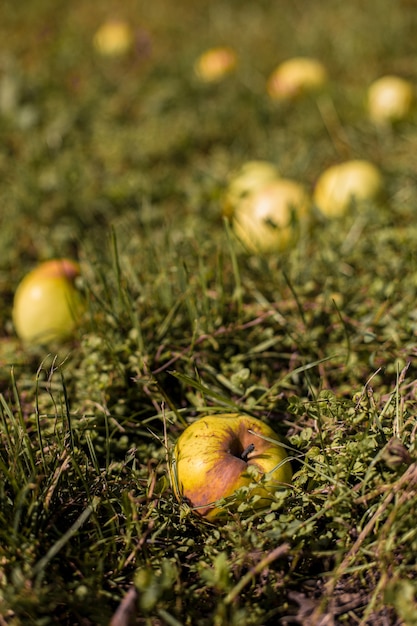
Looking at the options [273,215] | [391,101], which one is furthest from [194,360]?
[391,101]

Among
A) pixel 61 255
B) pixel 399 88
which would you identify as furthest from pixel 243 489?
pixel 399 88

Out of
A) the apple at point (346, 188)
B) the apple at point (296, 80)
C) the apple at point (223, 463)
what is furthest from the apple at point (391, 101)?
the apple at point (223, 463)

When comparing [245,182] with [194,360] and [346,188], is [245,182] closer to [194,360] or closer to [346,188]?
[346,188]

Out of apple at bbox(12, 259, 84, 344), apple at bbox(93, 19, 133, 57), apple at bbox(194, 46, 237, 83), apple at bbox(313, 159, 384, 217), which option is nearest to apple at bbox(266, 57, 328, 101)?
apple at bbox(194, 46, 237, 83)

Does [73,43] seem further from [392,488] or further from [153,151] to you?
[392,488]

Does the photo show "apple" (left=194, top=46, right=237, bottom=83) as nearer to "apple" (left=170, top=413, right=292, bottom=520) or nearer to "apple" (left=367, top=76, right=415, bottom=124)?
"apple" (left=367, top=76, right=415, bottom=124)
